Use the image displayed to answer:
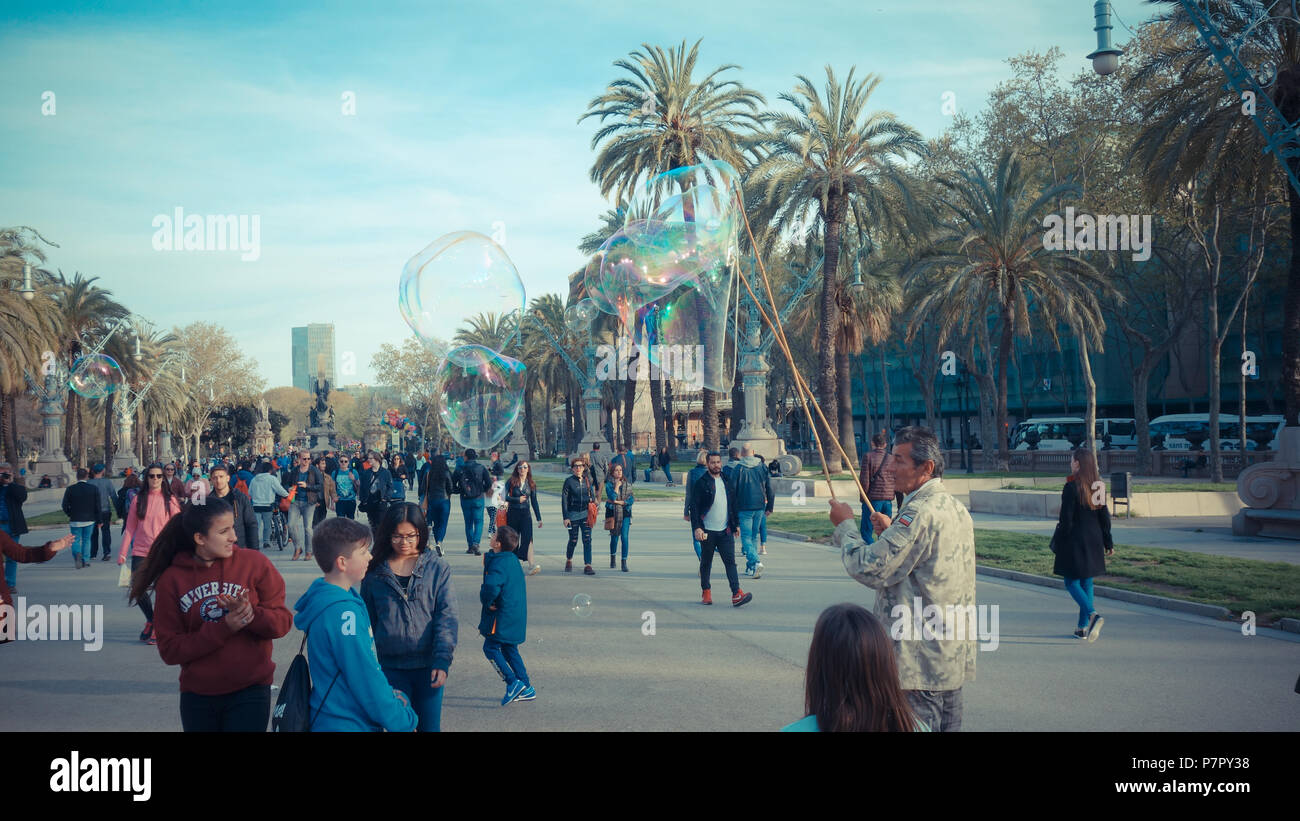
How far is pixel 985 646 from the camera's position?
8242mm

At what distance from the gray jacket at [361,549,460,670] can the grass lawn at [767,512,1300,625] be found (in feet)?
27.8

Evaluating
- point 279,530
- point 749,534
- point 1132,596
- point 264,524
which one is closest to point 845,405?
point 279,530

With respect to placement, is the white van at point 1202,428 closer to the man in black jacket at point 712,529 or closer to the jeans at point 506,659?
the man in black jacket at point 712,529

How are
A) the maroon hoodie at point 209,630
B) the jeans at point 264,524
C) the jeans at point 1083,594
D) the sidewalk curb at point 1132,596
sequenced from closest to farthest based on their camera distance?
the maroon hoodie at point 209,630 < the jeans at point 1083,594 < the sidewalk curb at point 1132,596 < the jeans at point 264,524

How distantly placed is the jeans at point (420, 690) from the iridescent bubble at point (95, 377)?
122ft

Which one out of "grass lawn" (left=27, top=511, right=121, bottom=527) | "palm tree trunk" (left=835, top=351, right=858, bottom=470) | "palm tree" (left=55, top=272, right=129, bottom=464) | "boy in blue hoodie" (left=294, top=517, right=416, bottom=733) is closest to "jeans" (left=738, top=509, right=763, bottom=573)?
"boy in blue hoodie" (left=294, top=517, right=416, bottom=733)

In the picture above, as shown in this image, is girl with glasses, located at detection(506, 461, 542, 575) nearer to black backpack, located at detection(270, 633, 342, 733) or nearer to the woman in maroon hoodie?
the woman in maroon hoodie

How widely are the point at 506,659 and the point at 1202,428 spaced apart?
4837cm

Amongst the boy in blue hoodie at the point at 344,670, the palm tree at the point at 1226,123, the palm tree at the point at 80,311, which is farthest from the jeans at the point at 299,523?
the palm tree at the point at 80,311

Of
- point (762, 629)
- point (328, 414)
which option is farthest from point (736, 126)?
point (328, 414)

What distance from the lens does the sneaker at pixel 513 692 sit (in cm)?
666

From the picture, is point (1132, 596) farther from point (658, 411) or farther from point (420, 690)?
point (658, 411)

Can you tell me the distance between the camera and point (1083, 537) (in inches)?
331
